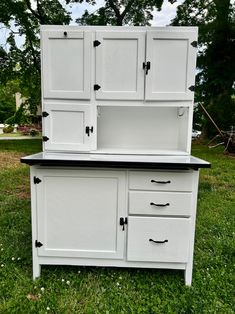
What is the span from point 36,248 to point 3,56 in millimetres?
8536

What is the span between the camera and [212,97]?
10406 millimetres

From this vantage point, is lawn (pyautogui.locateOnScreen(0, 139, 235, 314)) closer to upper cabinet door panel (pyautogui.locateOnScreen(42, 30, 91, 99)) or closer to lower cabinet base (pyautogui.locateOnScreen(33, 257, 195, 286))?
lower cabinet base (pyautogui.locateOnScreen(33, 257, 195, 286))

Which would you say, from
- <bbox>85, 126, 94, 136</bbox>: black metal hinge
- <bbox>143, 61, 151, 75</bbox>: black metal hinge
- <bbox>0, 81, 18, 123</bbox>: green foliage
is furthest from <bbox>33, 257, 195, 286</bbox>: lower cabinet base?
<bbox>0, 81, 18, 123</bbox>: green foliage

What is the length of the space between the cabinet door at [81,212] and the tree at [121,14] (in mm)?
7883

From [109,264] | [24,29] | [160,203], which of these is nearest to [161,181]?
[160,203]

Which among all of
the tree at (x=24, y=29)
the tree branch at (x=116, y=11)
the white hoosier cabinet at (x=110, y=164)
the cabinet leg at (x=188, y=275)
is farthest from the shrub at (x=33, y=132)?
the cabinet leg at (x=188, y=275)

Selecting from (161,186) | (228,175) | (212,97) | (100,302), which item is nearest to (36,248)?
(100,302)

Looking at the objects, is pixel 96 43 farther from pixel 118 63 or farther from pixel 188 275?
pixel 188 275

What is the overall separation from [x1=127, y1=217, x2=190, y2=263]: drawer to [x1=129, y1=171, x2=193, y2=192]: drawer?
203 millimetres

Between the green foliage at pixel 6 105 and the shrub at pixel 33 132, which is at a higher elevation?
the green foliage at pixel 6 105

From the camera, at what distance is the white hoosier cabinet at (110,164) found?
179 cm

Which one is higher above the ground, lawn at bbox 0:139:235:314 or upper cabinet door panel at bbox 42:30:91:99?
upper cabinet door panel at bbox 42:30:91:99

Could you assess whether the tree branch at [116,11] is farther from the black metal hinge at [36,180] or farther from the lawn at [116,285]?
the black metal hinge at [36,180]

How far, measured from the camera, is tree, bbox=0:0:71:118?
8383 mm
